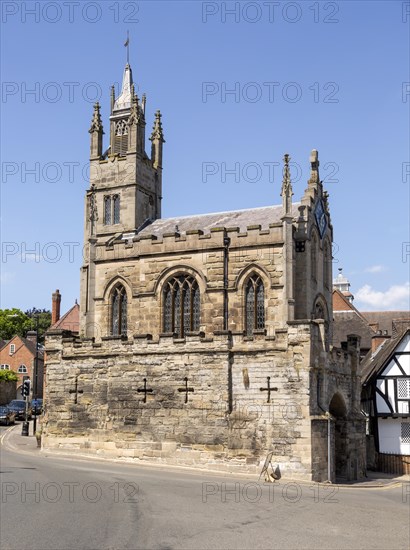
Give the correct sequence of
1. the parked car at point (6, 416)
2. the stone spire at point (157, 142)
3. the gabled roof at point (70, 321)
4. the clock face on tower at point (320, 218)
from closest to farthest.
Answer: the clock face on tower at point (320, 218) < the stone spire at point (157, 142) < the parked car at point (6, 416) < the gabled roof at point (70, 321)

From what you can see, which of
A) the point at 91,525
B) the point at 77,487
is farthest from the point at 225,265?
the point at 91,525

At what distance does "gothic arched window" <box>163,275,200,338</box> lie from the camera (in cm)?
3391

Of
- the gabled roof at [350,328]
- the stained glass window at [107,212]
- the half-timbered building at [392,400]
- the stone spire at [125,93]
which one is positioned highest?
the stone spire at [125,93]

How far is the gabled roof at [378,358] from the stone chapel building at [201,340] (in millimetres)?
2654

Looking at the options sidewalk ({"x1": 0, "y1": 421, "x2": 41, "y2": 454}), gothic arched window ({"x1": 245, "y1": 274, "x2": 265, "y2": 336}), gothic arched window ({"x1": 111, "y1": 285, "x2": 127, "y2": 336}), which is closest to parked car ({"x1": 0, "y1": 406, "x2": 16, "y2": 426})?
sidewalk ({"x1": 0, "y1": 421, "x2": 41, "y2": 454})

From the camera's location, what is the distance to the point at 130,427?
30094mm

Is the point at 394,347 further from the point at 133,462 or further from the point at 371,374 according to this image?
the point at 133,462

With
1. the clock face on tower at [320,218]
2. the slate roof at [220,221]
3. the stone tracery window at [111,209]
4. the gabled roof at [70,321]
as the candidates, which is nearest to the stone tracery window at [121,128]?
the stone tracery window at [111,209]

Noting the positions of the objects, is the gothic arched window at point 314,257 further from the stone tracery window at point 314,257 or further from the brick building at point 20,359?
the brick building at point 20,359

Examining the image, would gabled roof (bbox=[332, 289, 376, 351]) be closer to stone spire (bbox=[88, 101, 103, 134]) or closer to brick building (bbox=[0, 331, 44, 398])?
stone spire (bbox=[88, 101, 103, 134])

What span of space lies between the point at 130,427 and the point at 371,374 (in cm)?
1293

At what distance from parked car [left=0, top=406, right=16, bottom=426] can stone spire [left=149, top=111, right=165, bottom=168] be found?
20.4m

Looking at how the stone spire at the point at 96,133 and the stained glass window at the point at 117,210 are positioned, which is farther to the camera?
the stone spire at the point at 96,133

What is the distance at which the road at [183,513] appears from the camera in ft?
45.0
